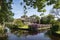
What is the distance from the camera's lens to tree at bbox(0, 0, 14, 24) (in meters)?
5.01

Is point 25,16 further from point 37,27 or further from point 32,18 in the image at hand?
point 37,27

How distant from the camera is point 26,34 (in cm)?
541

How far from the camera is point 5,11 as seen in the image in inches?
207

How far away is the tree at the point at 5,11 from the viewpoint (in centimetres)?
501

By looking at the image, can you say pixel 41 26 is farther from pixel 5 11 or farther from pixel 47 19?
pixel 5 11

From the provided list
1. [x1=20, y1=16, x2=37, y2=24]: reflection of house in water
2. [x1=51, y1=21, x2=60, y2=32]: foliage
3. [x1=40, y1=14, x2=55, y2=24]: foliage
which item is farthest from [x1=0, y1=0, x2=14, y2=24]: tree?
[x1=51, y1=21, x2=60, y2=32]: foliage

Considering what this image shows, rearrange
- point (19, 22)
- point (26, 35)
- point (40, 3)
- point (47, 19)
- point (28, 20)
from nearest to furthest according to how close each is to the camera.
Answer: point (40, 3), point (47, 19), point (19, 22), point (28, 20), point (26, 35)

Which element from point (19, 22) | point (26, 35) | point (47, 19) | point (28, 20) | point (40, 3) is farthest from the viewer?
point (26, 35)

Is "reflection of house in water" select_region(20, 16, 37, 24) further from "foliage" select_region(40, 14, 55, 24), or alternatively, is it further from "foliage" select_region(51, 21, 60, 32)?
"foliage" select_region(51, 21, 60, 32)

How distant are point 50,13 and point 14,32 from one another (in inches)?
44.2

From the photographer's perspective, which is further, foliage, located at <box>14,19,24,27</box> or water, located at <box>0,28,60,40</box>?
water, located at <box>0,28,60,40</box>

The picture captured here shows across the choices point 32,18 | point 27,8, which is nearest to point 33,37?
point 32,18

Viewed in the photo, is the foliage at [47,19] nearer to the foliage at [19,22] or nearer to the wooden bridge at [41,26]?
the wooden bridge at [41,26]

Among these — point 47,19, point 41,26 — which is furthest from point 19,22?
point 47,19
